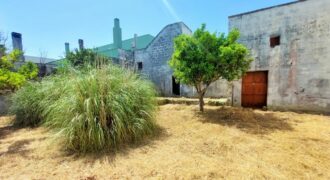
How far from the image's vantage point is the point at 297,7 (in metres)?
6.05

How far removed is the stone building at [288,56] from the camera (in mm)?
5793

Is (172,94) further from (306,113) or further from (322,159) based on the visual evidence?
(322,159)

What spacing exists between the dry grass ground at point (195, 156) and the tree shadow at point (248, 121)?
0.05 meters

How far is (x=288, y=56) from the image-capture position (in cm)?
631

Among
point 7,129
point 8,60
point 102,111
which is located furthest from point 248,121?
point 8,60

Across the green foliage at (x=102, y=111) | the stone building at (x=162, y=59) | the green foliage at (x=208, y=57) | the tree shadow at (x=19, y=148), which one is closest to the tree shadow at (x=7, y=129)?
the tree shadow at (x=19, y=148)

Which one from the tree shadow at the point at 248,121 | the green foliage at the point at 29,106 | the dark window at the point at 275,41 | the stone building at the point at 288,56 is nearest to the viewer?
the tree shadow at the point at 248,121

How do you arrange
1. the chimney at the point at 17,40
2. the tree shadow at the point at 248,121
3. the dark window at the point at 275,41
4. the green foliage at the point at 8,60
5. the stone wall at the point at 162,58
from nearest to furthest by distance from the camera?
the tree shadow at the point at 248,121 → the green foliage at the point at 8,60 → the dark window at the point at 275,41 → the stone wall at the point at 162,58 → the chimney at the point at 17,40

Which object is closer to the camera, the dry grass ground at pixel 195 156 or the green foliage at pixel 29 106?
the dry grass ground at pixel 195 156

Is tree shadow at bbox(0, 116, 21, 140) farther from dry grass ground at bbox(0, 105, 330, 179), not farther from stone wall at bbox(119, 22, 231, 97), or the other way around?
stone wall at bbox(119, 22, 231, 97)

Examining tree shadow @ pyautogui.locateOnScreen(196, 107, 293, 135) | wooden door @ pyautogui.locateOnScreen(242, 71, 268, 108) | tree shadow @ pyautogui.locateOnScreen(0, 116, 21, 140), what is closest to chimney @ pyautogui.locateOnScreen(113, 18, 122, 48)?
tree shadow @ pyautogui.locateOnScreen(0, 116, 21, 140)

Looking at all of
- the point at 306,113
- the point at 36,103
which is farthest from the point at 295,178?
the point at 36,103

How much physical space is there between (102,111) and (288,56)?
6.41 metres

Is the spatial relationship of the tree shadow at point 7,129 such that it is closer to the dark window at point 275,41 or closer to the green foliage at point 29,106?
the green foliage at point 29,106
